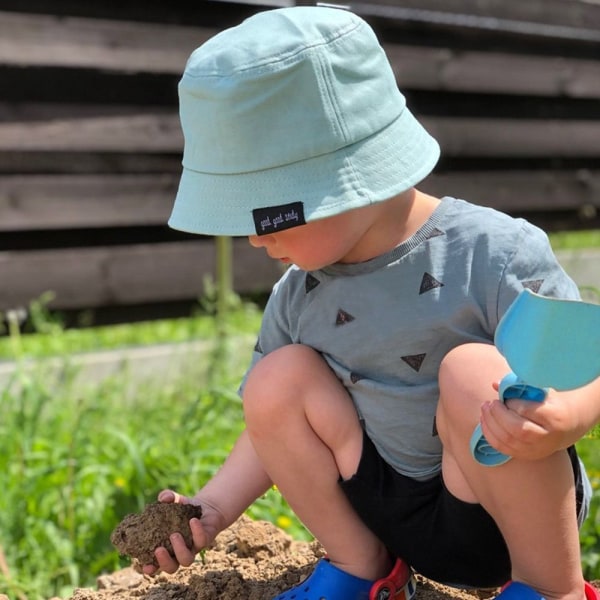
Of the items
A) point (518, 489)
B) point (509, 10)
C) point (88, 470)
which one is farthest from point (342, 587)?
point (509, 10)

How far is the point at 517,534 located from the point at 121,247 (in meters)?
3.10

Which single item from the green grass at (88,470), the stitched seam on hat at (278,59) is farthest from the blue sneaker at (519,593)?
the stitched seam on hat at (278,59)

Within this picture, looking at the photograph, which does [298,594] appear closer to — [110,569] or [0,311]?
[110,569]

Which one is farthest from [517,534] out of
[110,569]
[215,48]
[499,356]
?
[110,569]

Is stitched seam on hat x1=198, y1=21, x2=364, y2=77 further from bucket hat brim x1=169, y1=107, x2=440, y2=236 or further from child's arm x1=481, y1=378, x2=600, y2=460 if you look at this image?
child's arm x1=481, y1=378, x2=600, y2=460

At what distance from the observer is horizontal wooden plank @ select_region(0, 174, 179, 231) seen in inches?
160

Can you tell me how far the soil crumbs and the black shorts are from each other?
182 millimetres

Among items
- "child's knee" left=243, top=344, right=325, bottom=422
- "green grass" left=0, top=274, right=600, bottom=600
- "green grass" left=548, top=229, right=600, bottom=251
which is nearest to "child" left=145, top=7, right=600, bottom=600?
"child's knee" left=243, top=344, right=325, bottom=422

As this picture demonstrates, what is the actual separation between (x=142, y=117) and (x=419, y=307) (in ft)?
9.18

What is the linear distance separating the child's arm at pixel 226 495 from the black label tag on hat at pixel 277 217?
1.68 ft

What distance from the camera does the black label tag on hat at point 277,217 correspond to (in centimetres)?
154

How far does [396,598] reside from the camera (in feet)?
5.80

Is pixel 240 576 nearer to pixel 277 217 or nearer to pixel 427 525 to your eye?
pixel 427 525

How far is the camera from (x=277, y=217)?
61.2 inches
